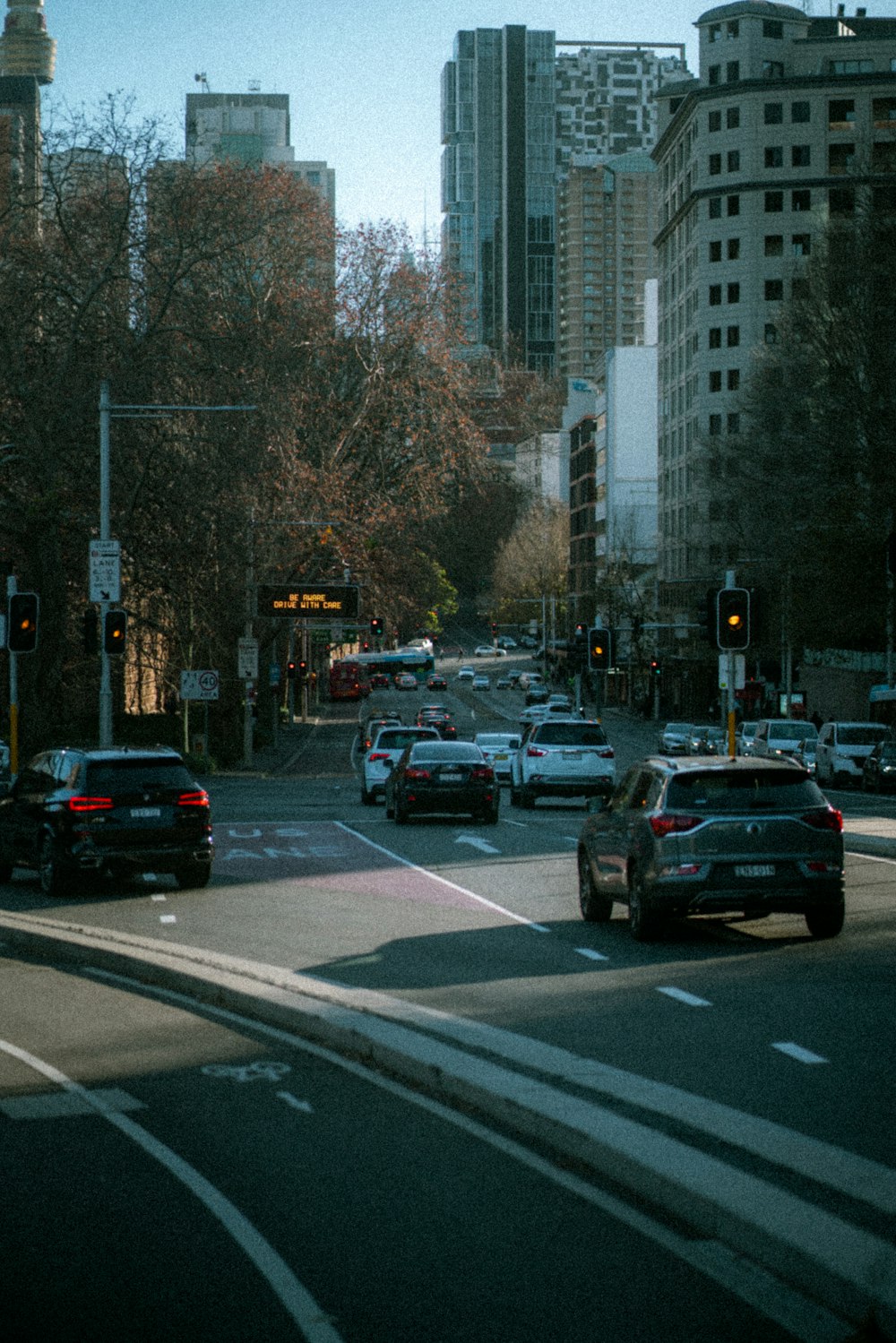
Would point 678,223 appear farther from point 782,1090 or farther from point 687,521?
point 782,1090

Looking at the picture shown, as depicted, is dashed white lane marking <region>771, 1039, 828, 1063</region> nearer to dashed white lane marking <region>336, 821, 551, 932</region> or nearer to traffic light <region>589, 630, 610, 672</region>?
dashed white lane marking <region>336, 821, 551, 932</region>

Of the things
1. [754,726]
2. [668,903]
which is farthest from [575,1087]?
[754,726]

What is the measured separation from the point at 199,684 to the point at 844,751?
1876cm

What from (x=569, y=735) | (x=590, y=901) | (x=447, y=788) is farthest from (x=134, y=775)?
(x=569, y=735)

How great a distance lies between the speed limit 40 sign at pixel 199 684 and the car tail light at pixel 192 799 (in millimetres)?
30788

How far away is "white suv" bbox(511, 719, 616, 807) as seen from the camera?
4044 cm

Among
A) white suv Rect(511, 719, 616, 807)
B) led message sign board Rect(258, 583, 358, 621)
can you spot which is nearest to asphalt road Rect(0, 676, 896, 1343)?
white suv Rect(511, 719, 616, 807)

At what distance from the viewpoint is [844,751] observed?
181ft

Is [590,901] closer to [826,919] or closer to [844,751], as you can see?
[826,919]

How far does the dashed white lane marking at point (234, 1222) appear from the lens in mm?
6246

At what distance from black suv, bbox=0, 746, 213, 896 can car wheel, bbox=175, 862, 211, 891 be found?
11 millimetres

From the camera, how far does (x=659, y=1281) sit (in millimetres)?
6633

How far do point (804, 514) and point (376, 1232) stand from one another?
199 feet

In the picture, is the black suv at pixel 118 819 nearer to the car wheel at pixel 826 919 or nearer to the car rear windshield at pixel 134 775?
the car rear windshield at pixel 134 775
